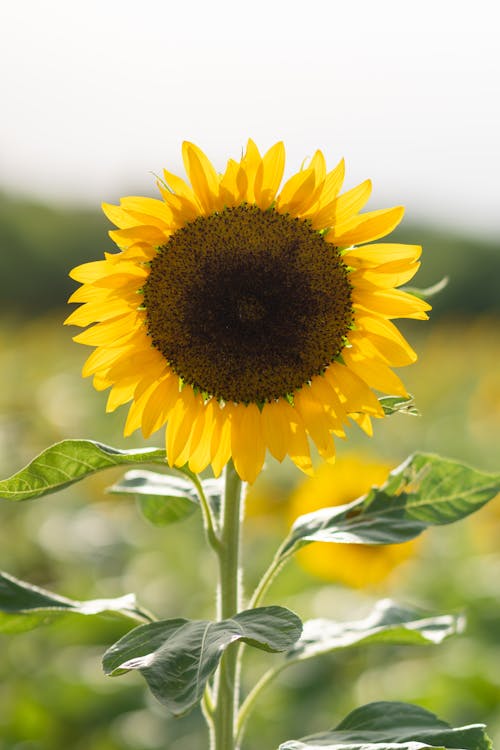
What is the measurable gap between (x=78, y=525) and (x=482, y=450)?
229cm

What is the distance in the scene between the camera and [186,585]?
3.59 m

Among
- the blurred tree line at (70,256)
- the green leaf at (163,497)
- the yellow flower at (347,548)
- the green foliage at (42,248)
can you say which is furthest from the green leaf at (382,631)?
the green foliage at (42,248)

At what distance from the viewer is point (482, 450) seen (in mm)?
4945

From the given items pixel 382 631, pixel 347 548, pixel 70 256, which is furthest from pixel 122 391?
pixel 70 256

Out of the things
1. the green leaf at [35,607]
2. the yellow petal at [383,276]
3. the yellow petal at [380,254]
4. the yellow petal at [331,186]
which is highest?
the yellow petal at [331,186]

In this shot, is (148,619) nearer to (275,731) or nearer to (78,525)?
(275,731)

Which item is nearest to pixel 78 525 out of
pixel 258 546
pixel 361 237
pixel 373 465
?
pixel 258 546

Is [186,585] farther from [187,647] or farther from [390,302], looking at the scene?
[187,647]

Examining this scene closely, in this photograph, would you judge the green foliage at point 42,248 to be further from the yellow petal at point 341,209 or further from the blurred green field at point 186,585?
the yellow petal at point 341,209

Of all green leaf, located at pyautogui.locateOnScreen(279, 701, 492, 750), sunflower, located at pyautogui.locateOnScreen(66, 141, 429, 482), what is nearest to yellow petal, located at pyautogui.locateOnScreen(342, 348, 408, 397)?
sunflower, located at pyautogui.locateOnScreen(66, 141, 429, 482)

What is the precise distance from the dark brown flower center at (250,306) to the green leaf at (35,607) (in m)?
0.32

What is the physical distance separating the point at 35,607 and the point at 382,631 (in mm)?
495

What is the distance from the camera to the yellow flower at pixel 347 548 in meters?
3.05

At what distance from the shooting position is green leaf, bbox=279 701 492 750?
3.56 ft
